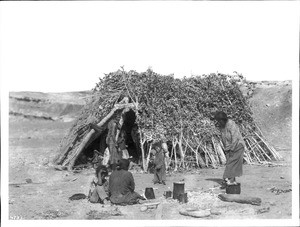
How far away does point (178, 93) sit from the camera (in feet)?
36.1

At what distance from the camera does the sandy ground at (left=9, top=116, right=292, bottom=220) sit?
7.37 m

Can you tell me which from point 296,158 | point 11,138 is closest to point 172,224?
point 296,158

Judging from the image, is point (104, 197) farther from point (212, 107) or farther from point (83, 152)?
point (212, 107)

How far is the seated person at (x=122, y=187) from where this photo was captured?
7.50m

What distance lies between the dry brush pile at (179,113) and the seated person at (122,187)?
269 cm

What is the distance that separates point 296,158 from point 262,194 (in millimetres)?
1209

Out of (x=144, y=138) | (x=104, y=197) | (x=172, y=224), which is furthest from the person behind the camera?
(x=144, y=138)

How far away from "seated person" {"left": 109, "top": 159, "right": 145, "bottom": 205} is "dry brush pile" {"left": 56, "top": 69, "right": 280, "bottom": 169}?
8.84 feet

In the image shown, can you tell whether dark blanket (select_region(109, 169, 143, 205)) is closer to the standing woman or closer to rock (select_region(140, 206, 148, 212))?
rock (select_region(140, 206, 148, 212))

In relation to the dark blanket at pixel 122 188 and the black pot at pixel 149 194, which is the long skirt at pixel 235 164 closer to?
the black pot at pixel 149 194

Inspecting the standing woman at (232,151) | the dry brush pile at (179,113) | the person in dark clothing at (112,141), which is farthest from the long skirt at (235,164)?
the person in dark clothing at (112,141)

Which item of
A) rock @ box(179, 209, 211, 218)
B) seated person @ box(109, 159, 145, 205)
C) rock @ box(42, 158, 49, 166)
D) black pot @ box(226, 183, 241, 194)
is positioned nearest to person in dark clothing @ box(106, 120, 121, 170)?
rock @ box(42, 158, 49, 166)

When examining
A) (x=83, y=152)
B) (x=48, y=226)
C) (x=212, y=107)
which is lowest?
(x=48, y=226)

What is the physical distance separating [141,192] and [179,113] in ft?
8.86
